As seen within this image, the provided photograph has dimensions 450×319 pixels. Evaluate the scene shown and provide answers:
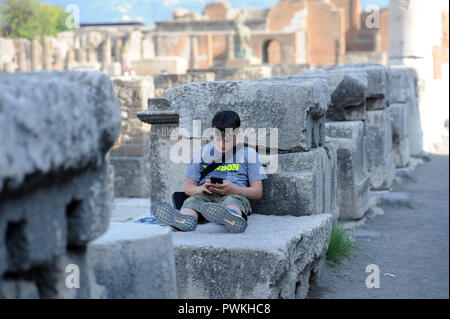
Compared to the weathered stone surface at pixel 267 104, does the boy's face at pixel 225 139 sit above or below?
below

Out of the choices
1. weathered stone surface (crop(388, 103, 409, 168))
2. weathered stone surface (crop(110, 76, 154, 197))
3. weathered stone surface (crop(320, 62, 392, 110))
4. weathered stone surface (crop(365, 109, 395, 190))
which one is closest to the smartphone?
weathered stone surface (crop(320, 62, 392, 110))

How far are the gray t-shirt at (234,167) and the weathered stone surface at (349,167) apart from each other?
198cm

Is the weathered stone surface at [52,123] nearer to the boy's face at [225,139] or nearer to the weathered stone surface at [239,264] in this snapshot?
the weathered stone surface at [239,264]

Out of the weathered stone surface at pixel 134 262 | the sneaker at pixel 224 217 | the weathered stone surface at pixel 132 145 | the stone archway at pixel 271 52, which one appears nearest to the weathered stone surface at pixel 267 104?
the sneaker at pixel 224 217

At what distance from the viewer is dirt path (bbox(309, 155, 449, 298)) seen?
4758 mm

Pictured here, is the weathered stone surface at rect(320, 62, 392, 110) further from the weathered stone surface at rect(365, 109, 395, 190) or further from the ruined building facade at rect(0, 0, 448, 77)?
the ruined building facade at rect(0, 0, 448, 77)

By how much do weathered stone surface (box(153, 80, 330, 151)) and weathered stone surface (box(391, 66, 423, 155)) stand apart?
20.7 feet

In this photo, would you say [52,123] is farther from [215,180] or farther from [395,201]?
[395,201]

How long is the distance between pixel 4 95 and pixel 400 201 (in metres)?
7.02

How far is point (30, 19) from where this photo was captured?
54.8 metres

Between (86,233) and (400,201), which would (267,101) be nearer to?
(86,233)

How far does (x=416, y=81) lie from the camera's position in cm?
1324

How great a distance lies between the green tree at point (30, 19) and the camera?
38.7 metres

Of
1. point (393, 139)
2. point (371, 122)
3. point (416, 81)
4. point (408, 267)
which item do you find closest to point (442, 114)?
point (416, 81)
